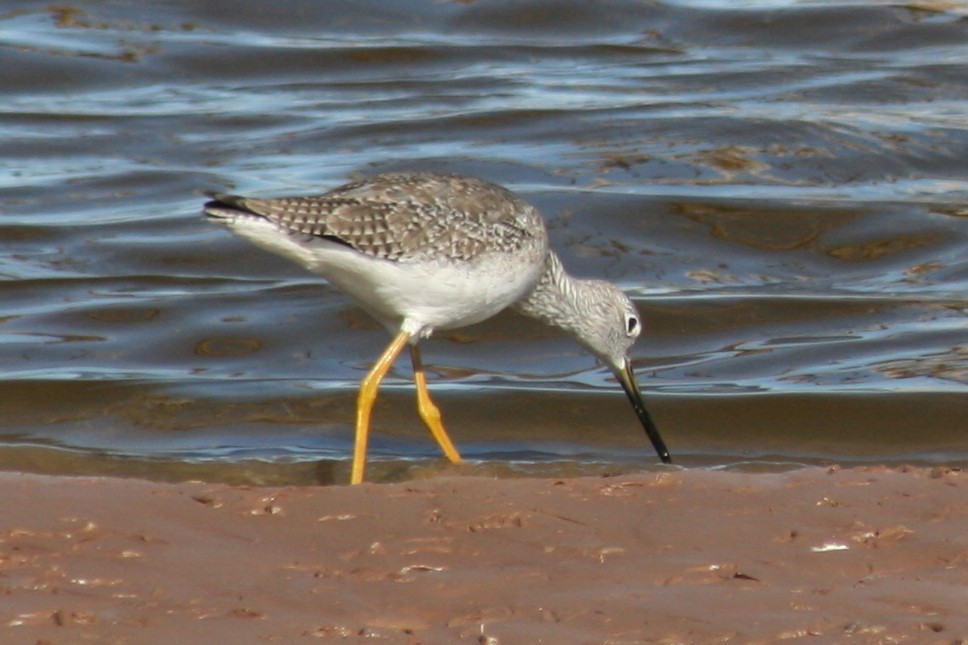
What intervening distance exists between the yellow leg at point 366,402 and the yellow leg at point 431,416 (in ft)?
0.78

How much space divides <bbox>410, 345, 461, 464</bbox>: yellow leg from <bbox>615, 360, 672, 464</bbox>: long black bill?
0.92 meters

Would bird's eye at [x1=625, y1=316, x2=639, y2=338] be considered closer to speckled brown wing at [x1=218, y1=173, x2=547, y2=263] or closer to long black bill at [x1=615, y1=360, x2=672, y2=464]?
long black bill at [x1=615, y1=360, x2=672, y2=464]

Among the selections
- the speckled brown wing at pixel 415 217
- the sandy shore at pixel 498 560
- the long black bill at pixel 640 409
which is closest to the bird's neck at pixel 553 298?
the long black bill at pixel 640 409

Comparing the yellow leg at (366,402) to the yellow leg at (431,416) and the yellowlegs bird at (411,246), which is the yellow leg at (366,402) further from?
the yellow leg at (431,416)

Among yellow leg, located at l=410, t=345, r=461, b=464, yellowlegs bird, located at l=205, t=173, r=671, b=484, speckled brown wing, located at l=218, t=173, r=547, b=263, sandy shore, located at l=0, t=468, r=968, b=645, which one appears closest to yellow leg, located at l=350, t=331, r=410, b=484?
yellowlegs bird, located at l=205, t=173, r=671, b=484

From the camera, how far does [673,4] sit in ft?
57.0

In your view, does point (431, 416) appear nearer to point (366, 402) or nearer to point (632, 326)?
point (366, 402)

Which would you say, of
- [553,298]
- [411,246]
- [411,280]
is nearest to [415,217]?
[411,246]

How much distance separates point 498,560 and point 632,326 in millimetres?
3606

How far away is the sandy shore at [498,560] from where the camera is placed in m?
4.11

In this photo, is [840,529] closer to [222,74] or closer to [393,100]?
[393,100]

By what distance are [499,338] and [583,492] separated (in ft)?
14.0

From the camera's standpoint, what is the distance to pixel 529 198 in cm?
1146

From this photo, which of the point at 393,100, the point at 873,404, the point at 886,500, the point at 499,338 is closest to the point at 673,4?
the point at 393,100
